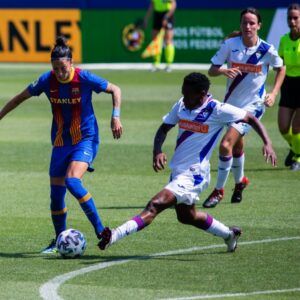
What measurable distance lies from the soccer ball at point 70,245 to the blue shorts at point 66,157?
680 millimetres

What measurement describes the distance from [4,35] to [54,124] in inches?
994

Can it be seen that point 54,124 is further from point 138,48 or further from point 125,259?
point 138,48

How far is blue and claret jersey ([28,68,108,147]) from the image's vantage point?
10.5 m

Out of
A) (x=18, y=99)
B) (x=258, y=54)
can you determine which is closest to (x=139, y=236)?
(x=18, y=99)

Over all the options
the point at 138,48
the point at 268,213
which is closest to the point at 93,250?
the point at 268,213

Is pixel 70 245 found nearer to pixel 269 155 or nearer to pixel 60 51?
pixel 60 51

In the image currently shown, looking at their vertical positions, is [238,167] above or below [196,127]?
below

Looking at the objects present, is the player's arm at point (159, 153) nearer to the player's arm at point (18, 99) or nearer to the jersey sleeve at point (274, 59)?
the player's arm at point (18, 99)

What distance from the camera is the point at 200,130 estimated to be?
1008cm

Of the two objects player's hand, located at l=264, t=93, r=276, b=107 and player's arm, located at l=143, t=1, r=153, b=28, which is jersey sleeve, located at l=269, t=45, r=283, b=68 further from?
player's arm, located at l=143, t=1, r=153, b=28

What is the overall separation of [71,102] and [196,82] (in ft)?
4.56

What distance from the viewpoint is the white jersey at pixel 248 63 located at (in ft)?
44.4

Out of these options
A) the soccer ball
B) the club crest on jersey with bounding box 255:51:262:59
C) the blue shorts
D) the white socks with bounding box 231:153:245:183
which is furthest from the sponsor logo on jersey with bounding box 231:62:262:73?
the soccer ball

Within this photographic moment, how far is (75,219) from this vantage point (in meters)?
12.3
